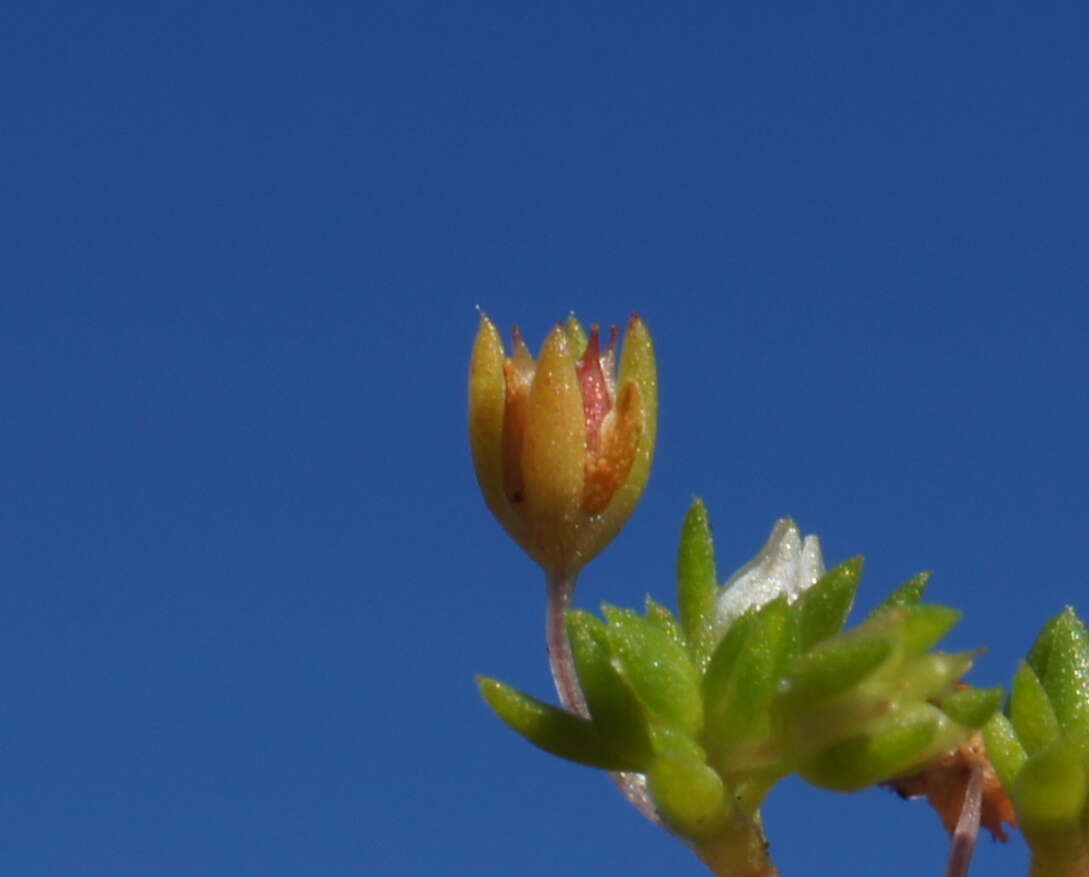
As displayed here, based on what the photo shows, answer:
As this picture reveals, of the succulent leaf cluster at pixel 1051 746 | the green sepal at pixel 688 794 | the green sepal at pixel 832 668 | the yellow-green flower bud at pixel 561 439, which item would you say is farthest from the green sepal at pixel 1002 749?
the yellow-green flower bud at pixel 561 439

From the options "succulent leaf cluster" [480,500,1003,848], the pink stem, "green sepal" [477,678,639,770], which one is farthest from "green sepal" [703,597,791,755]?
the pink stem

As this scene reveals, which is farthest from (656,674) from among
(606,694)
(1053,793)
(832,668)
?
(1053,793)

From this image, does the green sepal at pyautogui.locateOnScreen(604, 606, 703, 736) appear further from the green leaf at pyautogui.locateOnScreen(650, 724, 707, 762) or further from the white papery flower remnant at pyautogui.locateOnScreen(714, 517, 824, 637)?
the white papery flower remnant at pyautogui.locateOnScreen(714, 517, 824, 637)

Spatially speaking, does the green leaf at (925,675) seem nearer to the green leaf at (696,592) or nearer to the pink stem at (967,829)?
the pink stem at (967,829)

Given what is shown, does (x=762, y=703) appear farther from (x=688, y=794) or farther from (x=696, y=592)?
(x=696, y=592)

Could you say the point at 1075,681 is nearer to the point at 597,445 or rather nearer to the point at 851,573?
the point at 851,573
